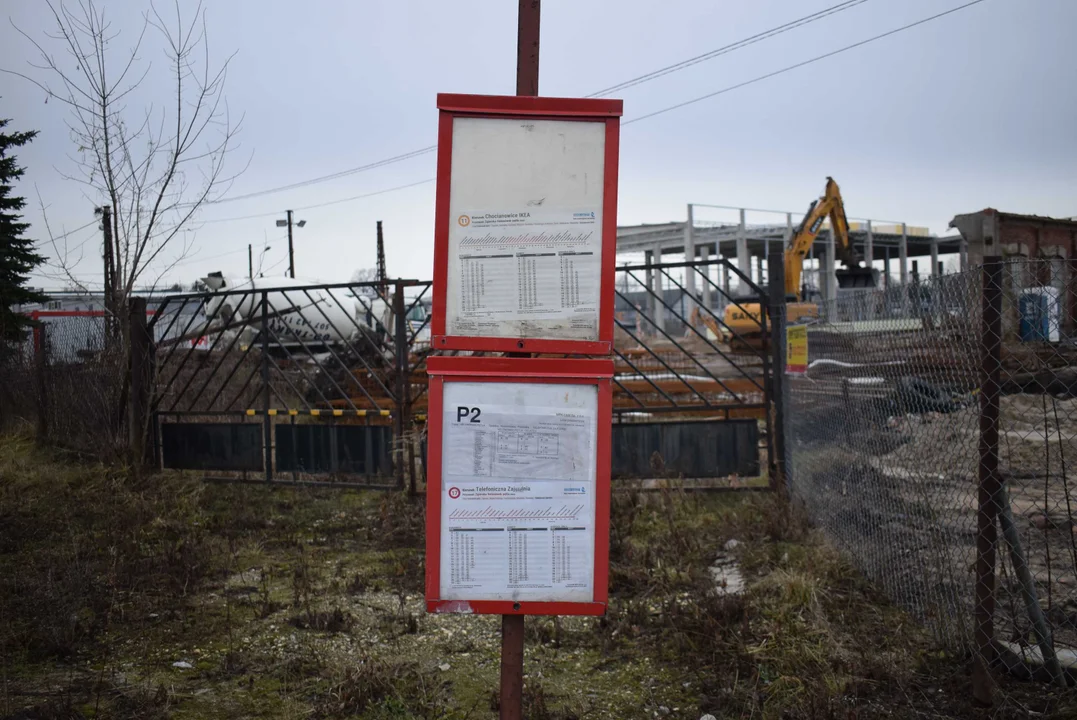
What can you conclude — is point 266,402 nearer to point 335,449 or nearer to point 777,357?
point 335,449

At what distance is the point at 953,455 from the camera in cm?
517

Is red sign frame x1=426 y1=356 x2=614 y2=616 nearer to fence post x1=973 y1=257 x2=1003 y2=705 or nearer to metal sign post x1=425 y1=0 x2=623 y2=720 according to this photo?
metal sign post x1=425 y1=0 x2=623 y2=720

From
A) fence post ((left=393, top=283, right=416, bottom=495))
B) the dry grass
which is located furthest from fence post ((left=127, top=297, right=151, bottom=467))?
fence post ((left=393, top=283, right=416, bottom=495))

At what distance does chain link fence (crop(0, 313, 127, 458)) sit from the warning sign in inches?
299

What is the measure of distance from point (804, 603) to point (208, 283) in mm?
22130

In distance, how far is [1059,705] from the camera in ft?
11.9

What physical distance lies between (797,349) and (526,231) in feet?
18.1

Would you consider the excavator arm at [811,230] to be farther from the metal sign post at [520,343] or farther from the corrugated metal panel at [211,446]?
the metal sign post at [520,343]

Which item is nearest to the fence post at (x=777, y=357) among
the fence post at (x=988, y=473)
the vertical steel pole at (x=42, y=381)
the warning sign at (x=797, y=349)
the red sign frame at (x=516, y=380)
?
the warning sign at (x=797, y=349)

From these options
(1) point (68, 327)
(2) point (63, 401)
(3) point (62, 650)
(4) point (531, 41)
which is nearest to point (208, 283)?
(1) point (68, 327)

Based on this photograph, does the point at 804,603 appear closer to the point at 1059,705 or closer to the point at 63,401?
the point at 1059,705

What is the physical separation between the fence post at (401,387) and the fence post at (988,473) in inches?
242

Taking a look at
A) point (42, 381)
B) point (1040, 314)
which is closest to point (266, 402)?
point (42, 381)

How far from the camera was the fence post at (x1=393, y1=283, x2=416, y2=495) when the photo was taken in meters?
9.23
